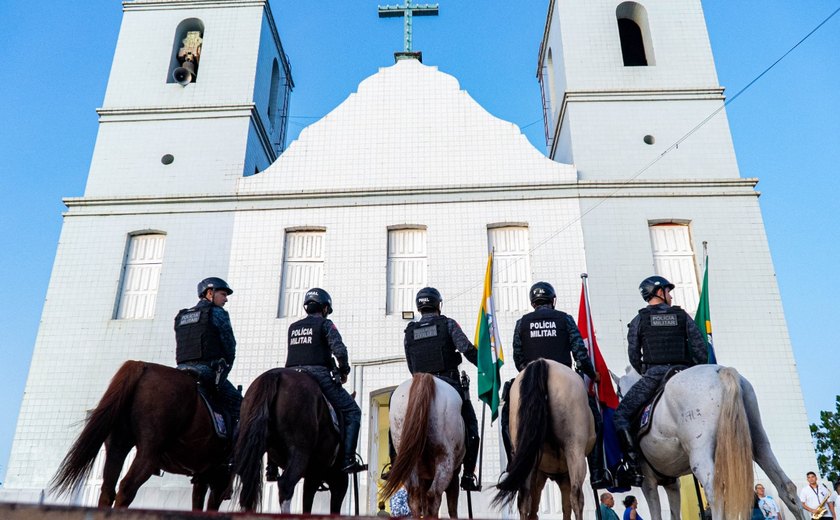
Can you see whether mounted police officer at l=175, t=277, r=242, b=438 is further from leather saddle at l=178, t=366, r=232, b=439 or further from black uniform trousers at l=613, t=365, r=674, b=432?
black uniform trousers at l=613, t=365, r=674, b=432

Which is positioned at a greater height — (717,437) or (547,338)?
(547,338)

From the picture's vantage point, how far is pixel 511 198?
51.6ft

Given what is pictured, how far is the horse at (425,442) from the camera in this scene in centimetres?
617

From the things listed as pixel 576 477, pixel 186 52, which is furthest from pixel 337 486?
pixel 186 52

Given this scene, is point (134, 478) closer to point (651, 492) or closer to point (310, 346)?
point (310, 346)

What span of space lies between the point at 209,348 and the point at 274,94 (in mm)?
15156

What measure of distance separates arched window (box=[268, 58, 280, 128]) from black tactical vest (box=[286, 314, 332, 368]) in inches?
551

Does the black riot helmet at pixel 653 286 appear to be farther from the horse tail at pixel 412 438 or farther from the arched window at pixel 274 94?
the arched window at pixel 274 94

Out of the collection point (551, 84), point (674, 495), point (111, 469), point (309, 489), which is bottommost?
point (674, 495)

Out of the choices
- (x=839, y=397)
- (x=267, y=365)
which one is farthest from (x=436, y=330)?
(x=839, y=397)

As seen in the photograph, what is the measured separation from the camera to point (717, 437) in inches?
236

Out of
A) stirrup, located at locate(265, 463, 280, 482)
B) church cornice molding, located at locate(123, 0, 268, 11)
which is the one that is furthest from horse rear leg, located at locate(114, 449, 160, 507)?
church cornice molding, located at locate(123, 0, 268, 11)

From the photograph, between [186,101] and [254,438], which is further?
[186,101]

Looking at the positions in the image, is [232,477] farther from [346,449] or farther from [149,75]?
[149,75]
